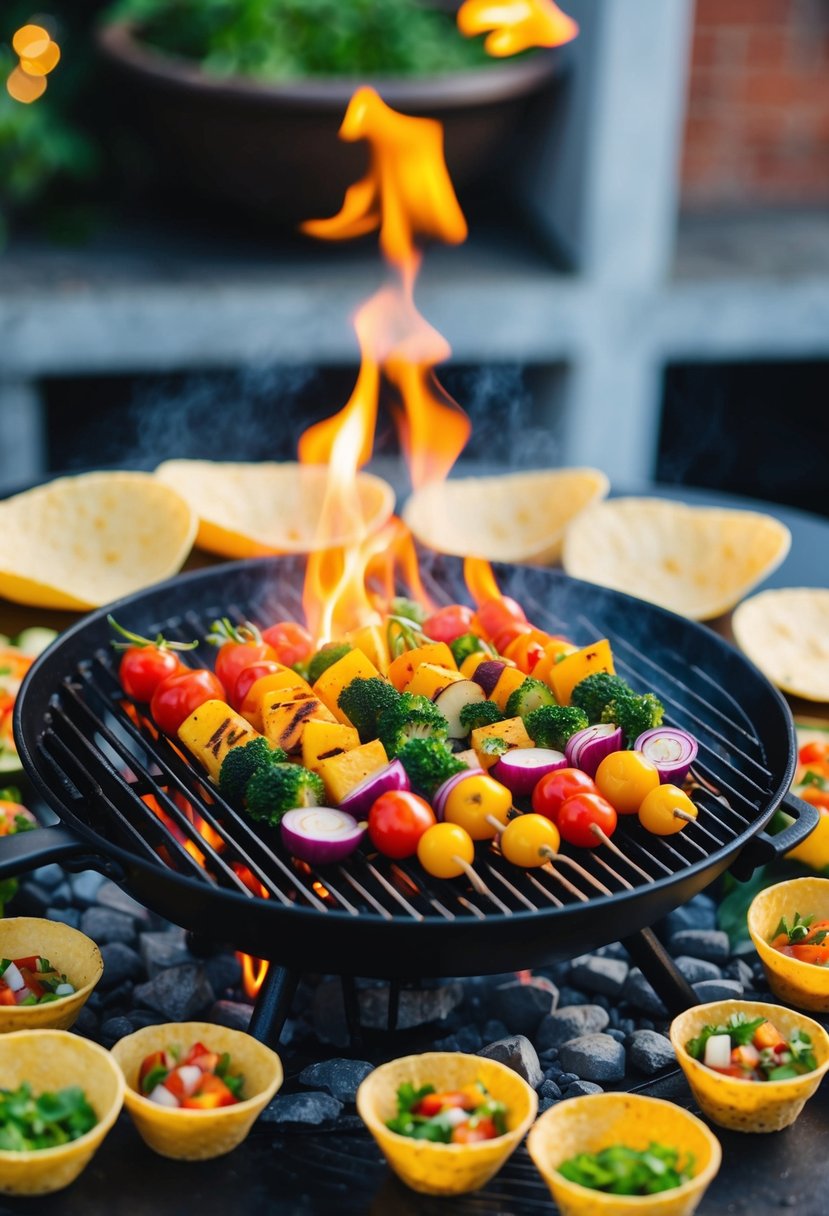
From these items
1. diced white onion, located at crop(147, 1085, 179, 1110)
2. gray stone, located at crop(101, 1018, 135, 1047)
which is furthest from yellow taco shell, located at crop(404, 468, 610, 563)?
diced white onion, located at crop(147, 1085, 179, 1110)

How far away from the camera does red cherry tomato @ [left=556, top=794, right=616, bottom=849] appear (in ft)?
9.25

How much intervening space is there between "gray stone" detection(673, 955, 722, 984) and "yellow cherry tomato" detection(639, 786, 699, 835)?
770 millimetres

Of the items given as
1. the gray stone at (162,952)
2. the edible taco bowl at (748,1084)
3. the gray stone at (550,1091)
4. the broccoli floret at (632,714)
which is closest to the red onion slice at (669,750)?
the broccoli floret at (632,714)

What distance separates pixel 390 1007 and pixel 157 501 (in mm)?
1798

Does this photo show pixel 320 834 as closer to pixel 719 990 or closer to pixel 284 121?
pixel 719 990

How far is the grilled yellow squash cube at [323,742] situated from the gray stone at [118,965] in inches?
35.3

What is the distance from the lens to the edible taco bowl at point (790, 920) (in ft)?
9.76

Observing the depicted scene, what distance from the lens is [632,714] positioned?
3.10 m

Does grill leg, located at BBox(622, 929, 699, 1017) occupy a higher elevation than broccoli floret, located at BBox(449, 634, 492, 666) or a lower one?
lower

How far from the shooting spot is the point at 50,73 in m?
7.21

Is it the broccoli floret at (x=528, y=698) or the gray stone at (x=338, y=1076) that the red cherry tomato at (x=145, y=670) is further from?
the gray stone at (x=338, y=1076)

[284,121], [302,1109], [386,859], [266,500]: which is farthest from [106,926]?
[284,121]

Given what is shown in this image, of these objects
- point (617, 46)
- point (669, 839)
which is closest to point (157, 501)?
point (669, 839)

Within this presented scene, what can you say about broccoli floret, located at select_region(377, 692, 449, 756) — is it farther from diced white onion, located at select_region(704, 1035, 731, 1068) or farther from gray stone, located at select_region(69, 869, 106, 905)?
gray stone, located at select_region(69, 869, 106, 905)
